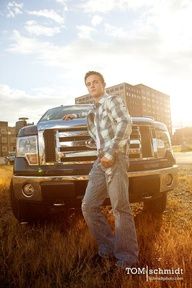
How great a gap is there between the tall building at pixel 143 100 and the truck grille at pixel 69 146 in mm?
132063

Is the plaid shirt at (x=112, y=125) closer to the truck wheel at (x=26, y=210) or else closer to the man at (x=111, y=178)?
the man at (x=111, y=178)

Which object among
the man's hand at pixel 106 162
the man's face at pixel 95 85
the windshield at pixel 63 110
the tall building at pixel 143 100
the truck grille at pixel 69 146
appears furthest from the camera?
the tall building at pixel 143 100

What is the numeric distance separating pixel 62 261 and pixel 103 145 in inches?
38.5

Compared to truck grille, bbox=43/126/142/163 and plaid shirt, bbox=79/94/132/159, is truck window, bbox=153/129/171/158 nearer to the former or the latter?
truck grille, bbox=43/126/142/163

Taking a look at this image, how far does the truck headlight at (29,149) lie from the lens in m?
3.71

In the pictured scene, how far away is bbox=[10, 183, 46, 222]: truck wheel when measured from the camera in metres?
3.85

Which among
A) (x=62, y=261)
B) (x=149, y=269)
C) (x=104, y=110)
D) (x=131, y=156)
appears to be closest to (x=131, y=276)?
(x=149, y=269)

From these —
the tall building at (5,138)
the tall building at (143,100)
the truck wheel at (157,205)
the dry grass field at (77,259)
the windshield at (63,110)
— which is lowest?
the dry grass field at (77,259)

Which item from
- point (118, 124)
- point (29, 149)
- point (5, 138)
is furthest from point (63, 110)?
point (5, 138)

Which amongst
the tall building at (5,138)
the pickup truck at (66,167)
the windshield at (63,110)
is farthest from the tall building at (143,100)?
the pickup truck at (66,167)

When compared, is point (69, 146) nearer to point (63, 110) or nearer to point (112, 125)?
point (112, 125)

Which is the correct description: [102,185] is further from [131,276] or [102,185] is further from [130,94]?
[130,94]

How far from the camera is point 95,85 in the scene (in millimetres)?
2879

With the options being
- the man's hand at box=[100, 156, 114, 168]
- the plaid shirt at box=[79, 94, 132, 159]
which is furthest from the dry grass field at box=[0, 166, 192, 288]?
the plaid shirt at box=[79, 94, 132, 159]
